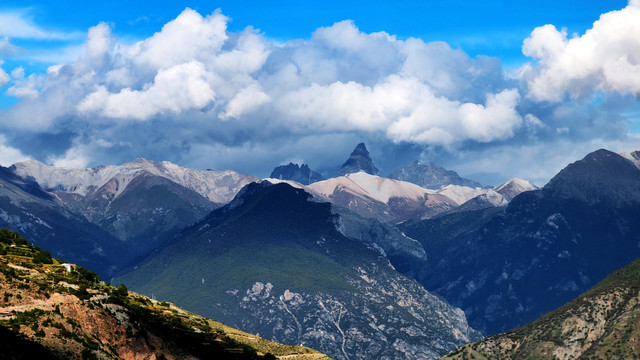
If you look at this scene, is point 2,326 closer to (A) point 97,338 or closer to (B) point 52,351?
(B) point 52,351

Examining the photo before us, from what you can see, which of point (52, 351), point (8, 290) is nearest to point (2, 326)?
point (52, 351)

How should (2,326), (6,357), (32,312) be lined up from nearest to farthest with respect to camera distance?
(6,357)
(2,326)
(32,312)

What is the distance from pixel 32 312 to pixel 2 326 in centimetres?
1350

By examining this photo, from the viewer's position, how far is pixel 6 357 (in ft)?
523

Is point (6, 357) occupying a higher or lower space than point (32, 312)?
lower

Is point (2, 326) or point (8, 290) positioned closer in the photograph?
point (2, 326)

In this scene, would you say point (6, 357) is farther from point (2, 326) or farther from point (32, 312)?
point (32, 312)

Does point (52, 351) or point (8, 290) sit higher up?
point (8, 290)

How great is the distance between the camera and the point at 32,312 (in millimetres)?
189125

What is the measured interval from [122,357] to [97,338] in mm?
8146

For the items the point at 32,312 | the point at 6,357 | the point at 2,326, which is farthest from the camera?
the point at 32,312

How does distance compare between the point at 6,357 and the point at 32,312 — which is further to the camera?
the point at 32,312

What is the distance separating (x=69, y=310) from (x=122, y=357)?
16.2 meters

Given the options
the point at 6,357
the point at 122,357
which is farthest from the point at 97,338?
the point at 6,357
